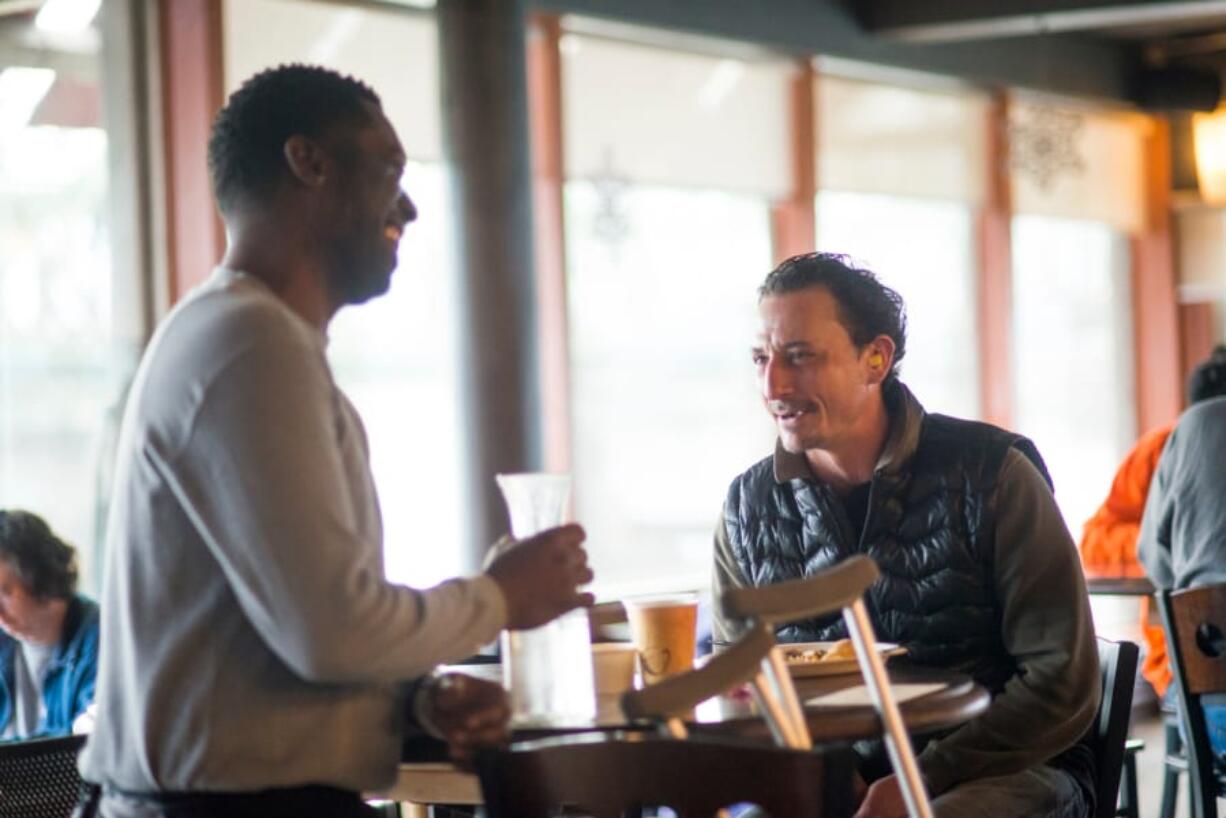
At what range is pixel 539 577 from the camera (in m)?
1.72

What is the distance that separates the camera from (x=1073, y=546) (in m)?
2.54

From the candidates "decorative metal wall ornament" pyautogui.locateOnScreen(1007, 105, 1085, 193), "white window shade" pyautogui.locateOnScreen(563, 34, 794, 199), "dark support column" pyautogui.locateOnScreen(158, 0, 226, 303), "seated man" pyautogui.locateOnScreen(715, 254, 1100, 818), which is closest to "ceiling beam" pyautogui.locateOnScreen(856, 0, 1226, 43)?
"white window shade" pyautogui.locateOnScreen(563, 34, 794, 199)

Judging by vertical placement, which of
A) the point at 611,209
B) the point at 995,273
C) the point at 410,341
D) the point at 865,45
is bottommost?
the point at 410,341

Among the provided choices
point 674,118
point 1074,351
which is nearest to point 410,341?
point 674,118

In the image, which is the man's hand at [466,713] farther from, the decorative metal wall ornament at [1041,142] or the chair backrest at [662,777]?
the decorative metal wall ornament at [1041,142]

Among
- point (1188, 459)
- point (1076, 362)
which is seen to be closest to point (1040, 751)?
point (1188, 459)

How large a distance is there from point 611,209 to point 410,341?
3.40 ft

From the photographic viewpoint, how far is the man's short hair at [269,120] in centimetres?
172

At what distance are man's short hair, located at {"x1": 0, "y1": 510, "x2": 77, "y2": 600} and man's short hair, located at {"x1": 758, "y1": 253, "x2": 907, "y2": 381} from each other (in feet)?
5.60

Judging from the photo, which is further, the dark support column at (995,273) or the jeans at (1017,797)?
the dark support column at (995,273)

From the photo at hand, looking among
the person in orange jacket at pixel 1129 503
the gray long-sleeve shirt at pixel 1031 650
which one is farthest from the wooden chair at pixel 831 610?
the person in orange jacket at pixel 1129 503

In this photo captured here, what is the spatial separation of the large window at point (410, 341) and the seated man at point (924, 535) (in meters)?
3.05

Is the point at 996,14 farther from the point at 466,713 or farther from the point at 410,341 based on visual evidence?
the point at 466,713

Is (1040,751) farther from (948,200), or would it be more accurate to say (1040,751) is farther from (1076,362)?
(1076,362)
